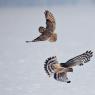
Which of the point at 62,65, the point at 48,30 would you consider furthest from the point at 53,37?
the point at 62,65

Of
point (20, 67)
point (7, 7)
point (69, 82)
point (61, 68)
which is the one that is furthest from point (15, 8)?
point (69, 82)

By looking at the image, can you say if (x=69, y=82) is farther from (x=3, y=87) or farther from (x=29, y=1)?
(x=29, y=1)

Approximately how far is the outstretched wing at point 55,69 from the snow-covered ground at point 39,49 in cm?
3

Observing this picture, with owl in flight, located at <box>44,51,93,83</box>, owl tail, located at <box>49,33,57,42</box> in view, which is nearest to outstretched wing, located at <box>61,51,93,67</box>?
owl in flight, located at <box>44,51,93,83</box>

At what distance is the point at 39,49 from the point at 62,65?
7.5 inches

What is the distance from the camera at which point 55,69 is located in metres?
1.66

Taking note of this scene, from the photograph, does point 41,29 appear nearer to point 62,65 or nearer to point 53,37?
point 53,37

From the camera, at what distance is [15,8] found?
1657 millimetres

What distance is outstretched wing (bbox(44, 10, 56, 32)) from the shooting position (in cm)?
162

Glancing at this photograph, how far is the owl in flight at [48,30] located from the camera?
64.1 inches

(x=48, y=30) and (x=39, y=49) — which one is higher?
(x=48, y=30)

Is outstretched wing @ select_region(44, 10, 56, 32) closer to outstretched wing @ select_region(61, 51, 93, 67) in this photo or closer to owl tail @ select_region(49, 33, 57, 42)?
owl tail @ select_region(49, 33, 57, 42)

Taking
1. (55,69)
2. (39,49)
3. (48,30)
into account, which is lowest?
(55,69)

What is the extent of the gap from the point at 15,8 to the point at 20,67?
0.40 metres
